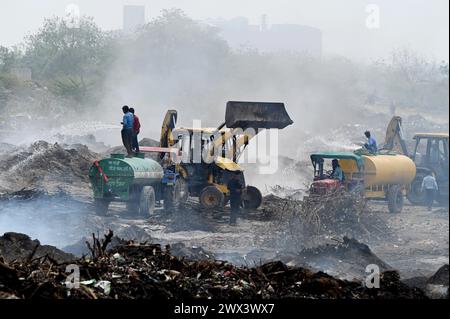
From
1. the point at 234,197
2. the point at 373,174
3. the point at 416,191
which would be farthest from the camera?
the point at 416,191

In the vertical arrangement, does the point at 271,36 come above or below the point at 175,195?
above

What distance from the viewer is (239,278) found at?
8.46 m

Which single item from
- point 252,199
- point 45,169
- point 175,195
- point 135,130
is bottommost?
point 252,199

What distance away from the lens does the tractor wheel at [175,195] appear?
18.6 meters

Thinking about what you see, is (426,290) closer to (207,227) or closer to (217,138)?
(207,227)

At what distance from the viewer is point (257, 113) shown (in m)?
17.6

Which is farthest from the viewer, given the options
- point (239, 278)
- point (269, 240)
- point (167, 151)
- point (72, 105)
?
point (72, 105)

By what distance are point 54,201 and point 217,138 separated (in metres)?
3.88

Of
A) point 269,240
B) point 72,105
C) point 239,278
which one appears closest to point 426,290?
point 239,278

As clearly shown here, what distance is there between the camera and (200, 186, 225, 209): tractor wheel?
18.6 metres

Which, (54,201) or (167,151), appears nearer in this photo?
(54,201)

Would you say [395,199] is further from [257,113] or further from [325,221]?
[257,113]

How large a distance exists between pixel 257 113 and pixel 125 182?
9.80 feet

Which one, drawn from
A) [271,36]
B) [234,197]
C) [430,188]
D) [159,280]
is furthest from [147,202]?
[271,36]
